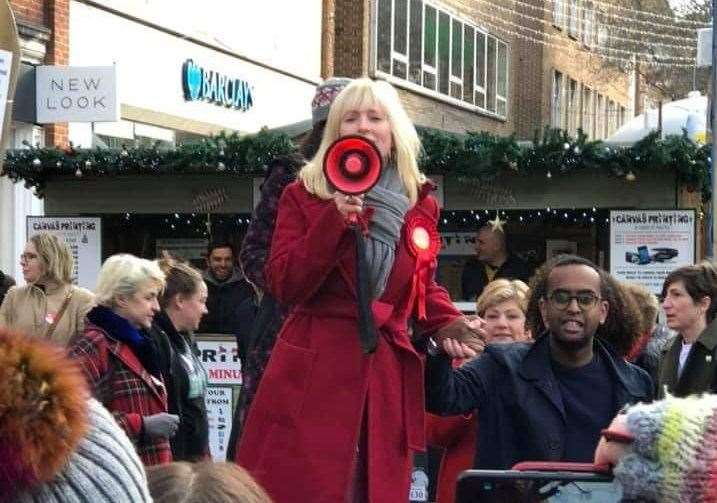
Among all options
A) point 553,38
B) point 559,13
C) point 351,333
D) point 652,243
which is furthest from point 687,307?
point 559,13

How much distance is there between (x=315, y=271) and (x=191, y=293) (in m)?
3.48

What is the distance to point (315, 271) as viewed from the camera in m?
3.44

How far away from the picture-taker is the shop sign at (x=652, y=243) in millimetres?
8977

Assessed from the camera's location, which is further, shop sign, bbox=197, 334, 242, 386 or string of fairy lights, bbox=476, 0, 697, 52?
string of fairy lights, bbox=476, 0, 697, 52

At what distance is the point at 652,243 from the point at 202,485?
24.2 ft

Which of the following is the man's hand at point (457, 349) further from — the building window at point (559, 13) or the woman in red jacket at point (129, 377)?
the building window at point (559, 13)

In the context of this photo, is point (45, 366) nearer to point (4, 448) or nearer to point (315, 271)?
point (4, 448)

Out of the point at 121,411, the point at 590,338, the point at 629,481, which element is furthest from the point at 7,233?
the point at 629,481

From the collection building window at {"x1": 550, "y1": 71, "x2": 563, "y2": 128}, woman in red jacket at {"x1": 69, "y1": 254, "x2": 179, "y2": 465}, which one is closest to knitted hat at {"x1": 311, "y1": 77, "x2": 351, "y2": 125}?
woman in red jacket at {"x1": 69, "y1": 254, "x2": 179, "y2": 465}

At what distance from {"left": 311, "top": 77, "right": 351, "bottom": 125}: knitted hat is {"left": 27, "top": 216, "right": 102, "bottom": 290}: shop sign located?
5.75m

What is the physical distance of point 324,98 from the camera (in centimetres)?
420

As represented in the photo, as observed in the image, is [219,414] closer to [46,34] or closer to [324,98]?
[324,98]

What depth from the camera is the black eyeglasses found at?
4.04 m

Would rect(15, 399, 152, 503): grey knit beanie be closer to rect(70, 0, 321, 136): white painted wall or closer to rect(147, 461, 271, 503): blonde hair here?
rect(147, 461, 271, 503): blonde hair
